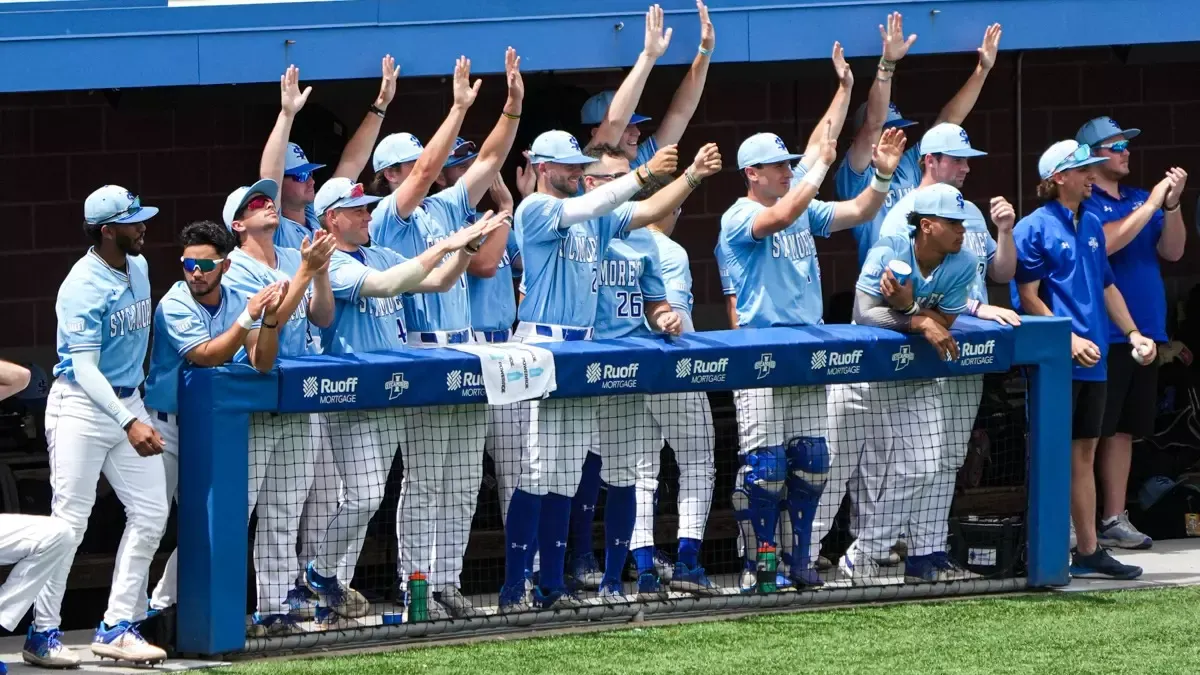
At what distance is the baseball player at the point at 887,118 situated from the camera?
7328 millimetres

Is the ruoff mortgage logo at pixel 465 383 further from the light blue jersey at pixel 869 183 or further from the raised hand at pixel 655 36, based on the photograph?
the light blue jersey at pixel 869 183

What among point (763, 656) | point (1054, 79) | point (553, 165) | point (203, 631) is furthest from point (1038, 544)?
point (1054, 79)

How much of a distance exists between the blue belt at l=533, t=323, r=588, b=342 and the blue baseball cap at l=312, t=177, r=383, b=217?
29.1 inches

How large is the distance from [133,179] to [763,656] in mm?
4347

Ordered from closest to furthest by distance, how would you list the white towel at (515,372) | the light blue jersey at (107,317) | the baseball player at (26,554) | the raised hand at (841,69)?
the baseball player at (26,554) → the light blue jersey at (107,317) → the white towel at (515,372) → the raised hand at (841,69)

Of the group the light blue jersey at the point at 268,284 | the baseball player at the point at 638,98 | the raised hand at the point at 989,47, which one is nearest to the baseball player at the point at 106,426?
the light blue jersey at the point at 268,284

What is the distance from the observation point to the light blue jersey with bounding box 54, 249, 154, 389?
5.55 metres

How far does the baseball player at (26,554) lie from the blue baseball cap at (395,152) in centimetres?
160

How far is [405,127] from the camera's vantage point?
354 inches

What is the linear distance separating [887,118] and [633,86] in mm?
1165

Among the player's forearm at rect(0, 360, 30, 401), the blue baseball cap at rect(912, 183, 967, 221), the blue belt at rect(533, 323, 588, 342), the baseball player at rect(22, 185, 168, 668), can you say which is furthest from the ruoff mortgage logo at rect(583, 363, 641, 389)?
the player's forearm at rect(0, 360, 30, 401)

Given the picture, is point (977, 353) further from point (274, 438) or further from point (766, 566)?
point (274, 438)

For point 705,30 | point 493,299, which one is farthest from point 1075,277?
point 493,299

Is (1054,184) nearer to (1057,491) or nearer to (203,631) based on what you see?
(1057,491)
